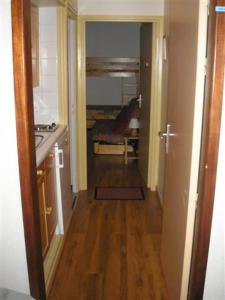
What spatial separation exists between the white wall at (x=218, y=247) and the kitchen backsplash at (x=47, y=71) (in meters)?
2.03

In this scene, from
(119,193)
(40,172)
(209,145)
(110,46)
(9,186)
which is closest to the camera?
(209,145)

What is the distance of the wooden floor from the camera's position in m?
2.31

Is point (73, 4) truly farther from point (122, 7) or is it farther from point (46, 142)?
point (46, 142)

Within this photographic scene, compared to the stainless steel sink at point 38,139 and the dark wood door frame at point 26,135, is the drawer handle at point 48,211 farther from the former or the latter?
the dark wood door frame at point 26,135

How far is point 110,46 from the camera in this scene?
23.1 feet

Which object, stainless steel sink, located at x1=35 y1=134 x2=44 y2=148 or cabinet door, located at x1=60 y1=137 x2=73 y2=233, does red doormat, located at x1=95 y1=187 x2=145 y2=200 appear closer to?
cabinet door, located at x1=60 y1=137 x2=73 y2=233

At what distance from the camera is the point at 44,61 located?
3.07m

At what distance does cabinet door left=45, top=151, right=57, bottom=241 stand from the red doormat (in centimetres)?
122

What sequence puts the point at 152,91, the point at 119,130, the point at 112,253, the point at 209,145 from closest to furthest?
the point at 209,145 < the point at 112,253 < the point at 152,91 < the point at 119,130

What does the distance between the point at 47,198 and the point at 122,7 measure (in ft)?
7.66

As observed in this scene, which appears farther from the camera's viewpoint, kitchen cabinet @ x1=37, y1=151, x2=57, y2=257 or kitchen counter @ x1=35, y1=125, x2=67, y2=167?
kitchen cabinet @ x1=37, y1=151, x2=57, y2=257

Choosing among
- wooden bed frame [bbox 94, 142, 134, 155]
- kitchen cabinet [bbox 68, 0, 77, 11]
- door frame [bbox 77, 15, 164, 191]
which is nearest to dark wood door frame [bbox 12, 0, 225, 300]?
kitchen cabinet [bbox 68, 0, 77, 11]

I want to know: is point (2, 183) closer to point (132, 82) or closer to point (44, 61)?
point (44, 61)

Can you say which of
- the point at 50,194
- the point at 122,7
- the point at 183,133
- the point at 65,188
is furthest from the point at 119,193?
the point at 183,133
